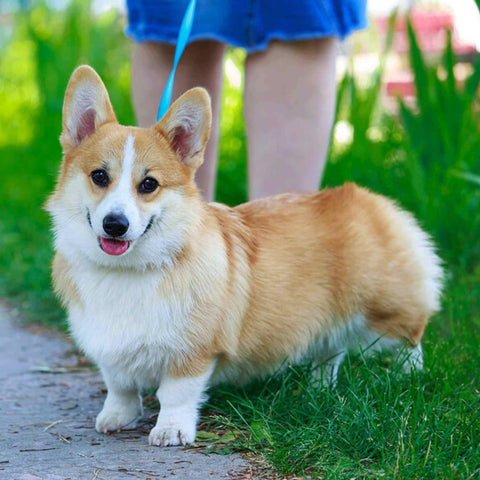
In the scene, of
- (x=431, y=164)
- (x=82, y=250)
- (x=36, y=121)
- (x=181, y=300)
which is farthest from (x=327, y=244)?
(x=36, y=121)

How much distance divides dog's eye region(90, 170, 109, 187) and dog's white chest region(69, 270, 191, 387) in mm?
266

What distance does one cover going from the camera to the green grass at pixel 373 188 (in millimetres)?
1947

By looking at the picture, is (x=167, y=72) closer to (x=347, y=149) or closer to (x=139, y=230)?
(x=139, y=230)

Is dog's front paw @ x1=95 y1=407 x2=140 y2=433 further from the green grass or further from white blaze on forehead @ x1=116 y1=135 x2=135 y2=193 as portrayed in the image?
white blaze on forehead @ x1=116 y1=135 x2=135 y2=193

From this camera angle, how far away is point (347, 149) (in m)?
4.34

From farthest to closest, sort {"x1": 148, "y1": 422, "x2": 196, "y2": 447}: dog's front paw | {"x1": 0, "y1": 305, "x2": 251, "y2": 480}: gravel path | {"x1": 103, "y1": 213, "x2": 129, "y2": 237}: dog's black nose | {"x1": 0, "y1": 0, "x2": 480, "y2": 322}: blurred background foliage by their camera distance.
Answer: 1. {"x1": 0, "y1": 0, "x2": 480, "y2": 322}: blurred background foliage
2. {"x1": 148, "y1": 422, "x2": 196, "y2": 447}: dog's front paw
3. {"x1": 103, "y1": 213, "x2": 129, "y2": 237}: dog's black nose
4. {"x1": 0, "y1": 305, "x2": 251, "y2": 480}: gravel path

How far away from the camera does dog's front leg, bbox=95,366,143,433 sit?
2277mm

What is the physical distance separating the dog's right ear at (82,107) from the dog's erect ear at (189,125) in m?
0.19

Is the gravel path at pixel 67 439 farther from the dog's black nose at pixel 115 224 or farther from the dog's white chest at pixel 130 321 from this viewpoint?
the dog's black nose at pixel 115 224

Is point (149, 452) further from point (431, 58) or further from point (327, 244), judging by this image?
point (431, 58)

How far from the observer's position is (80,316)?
2.26 metres

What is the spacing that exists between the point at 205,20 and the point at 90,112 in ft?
2.39

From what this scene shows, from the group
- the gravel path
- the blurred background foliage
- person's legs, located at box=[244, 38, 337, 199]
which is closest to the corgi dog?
the gravel path

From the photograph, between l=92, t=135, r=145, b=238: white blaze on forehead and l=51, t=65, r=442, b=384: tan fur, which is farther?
l=51, t=65, r=442, b=384: tan fur
